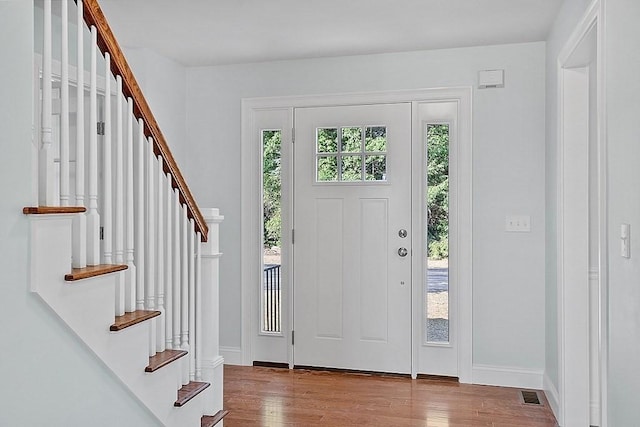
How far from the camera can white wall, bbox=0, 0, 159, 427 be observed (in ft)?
4.99

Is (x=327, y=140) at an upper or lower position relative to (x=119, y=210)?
upper

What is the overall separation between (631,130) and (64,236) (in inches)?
74.1

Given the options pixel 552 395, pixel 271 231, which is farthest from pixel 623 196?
pixel 271 231

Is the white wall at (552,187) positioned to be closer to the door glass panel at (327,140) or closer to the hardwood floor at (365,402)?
the hardwood floor at (365,402)

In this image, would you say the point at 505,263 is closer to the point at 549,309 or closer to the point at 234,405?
the point at 549,309

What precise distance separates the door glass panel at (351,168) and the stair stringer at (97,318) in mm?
2248

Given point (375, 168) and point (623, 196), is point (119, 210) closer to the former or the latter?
point (623, 196)

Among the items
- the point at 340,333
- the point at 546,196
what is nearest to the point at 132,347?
the point at 340,333

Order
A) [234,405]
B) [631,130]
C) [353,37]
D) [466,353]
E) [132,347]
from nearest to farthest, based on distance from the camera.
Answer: [631,130] → [132,347] → [234,405] → [353,37] → [466,353]

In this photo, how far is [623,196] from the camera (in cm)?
193

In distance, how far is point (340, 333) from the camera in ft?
14.1

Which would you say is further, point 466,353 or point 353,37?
point 466,353

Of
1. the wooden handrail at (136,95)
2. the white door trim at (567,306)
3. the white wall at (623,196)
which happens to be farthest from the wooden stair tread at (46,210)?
the white door trim at (567,306)

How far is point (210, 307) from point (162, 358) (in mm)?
611
